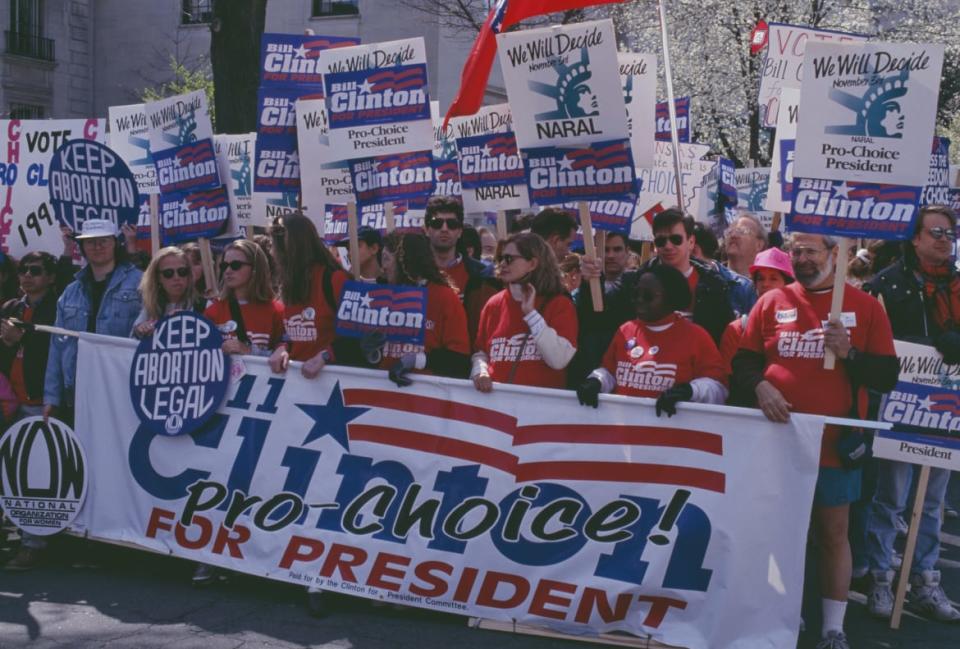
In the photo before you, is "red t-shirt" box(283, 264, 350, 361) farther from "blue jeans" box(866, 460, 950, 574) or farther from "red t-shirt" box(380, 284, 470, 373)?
"blue jeans" box(866, 460, 950, 574)

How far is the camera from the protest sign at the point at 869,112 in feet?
17.5

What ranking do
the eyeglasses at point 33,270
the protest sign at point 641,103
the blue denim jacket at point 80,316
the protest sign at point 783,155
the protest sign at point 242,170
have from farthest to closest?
the protest sign at point 242,170 → the protest sign at point 783,155 → the protest sign at point 641,103 → the eyeglasses at point 33,270 → the blue denim jacket at point 80,316

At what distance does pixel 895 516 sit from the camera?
6438mm

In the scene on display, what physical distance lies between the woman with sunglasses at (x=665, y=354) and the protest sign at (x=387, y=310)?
0.97 metres

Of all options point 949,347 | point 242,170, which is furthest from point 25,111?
point 949,347

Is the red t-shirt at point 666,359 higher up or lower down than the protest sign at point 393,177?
lower down

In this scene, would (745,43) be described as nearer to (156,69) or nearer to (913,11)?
(913,11)

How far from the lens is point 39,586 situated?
6.38m

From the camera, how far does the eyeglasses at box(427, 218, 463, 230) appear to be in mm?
7199

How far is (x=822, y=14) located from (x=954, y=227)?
1760 centimetres

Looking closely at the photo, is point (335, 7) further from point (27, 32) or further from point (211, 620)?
point (211, 620)

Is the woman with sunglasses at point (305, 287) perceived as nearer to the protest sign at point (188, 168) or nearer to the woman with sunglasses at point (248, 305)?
the woman with sunglasses at point (248, 305)

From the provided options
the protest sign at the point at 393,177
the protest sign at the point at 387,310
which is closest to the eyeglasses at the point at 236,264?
the protest sign at the point at 387,310

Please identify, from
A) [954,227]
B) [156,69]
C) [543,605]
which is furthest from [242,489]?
[156,69]
